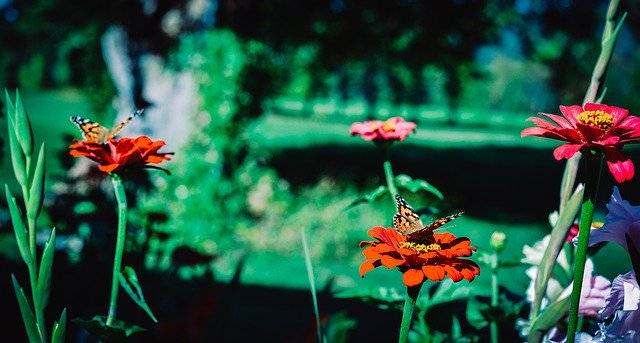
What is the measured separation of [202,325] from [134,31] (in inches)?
199

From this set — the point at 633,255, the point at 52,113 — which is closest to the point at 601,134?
the point at 633,255

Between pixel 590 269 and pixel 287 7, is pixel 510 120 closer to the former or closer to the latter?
pixel 287 7

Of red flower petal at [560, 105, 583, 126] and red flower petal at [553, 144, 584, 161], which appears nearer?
red flower petal at [553, 144, 584, 161]

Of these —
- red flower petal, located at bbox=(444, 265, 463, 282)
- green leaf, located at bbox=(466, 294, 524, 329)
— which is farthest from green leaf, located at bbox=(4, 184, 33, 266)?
green leaf, located at bbox=(466, 294, 524, 329)

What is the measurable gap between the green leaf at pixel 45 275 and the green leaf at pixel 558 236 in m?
0.88

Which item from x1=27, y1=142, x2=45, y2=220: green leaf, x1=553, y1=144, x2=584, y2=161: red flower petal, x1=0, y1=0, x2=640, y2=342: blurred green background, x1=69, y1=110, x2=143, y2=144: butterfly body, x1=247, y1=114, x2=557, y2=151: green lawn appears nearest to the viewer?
x1=553, y1=144, x2=584, y2=161: red flower petal

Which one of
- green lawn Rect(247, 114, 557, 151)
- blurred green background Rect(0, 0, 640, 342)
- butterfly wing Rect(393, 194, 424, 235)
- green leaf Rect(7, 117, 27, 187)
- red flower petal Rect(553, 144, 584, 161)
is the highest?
green lawn Rect(247, 114, 557, 151)

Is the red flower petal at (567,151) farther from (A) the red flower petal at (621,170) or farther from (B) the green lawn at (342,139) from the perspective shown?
(B) the green lawn at (342,139)

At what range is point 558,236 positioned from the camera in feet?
3.38

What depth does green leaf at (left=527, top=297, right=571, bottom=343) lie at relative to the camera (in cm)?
103

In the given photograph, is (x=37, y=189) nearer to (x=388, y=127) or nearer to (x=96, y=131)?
(x=96, y=131)

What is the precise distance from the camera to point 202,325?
136 centimetres

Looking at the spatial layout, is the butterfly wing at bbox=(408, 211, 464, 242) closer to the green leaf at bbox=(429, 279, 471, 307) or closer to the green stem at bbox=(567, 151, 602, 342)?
the green stem at bbox=(567, 151, 602, 342)

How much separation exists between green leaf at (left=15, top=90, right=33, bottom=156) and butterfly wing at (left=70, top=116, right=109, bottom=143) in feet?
0.49
